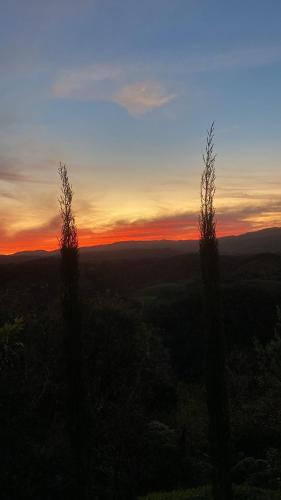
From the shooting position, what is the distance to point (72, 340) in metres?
13.2

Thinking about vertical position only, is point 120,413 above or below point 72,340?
below

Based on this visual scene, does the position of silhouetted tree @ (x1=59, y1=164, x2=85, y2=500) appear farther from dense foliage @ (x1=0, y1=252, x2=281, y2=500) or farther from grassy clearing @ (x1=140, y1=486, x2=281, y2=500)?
grassy clearing @ (x1=140, y1=486, x2=281, y2=500)

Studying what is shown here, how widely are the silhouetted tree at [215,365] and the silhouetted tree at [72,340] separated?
3.59 metres

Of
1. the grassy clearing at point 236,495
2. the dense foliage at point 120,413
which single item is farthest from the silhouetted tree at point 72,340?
the grassy clearing at point 236,495

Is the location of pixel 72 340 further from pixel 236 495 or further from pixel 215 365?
pixel 236 495

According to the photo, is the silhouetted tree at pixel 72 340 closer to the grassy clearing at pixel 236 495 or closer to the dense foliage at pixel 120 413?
the dense foliage at pixel 120 413

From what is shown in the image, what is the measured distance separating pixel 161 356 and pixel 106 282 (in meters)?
55.8

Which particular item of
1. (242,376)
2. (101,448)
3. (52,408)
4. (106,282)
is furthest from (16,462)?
(106,282)

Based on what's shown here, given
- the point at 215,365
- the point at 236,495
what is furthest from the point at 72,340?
the point at 236,495

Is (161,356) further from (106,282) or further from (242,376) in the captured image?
(106,282)

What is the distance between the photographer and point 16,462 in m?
12.0

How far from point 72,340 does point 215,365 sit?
4037mm

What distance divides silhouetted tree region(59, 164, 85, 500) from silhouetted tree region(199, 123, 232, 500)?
11.8 feet

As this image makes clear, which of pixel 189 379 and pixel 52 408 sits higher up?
pixel 52 408
